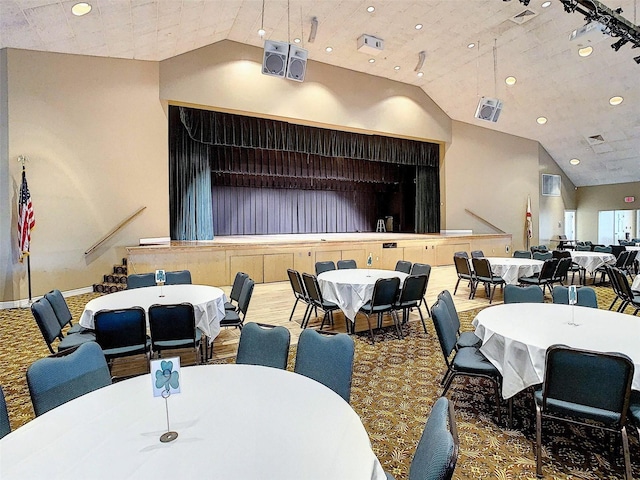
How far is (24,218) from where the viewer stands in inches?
275

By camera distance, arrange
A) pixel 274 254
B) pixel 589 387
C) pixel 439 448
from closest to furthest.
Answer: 1. pixel 439 448
2. pixel 589 387
3. pixel 274 254

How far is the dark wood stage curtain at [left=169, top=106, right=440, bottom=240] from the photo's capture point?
10.8 metres

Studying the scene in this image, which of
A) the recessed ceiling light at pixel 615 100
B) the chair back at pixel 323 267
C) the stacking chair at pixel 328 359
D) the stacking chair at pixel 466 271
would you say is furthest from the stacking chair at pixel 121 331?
the recessed ceiling light at pixel 615 100

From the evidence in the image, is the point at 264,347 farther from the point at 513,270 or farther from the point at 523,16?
the point at 523,16

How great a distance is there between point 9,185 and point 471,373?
27.4 feet

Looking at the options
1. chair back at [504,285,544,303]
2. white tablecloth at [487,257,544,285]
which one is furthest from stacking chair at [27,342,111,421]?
white tablecloth at [487,257,544,285]

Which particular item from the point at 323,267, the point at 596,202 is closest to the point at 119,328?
the point at 323,267

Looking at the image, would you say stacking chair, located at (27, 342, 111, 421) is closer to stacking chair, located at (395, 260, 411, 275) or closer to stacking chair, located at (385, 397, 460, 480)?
stacking chair, located at (385, 397, 460, 480)

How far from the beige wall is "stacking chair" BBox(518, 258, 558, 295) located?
442 inches

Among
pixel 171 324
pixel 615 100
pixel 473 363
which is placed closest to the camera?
pixel 473 363

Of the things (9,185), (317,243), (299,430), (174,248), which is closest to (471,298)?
(317,243)

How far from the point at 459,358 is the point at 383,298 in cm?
187

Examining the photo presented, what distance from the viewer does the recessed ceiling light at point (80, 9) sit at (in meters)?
6.12

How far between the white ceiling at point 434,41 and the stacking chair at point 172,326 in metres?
5.61
